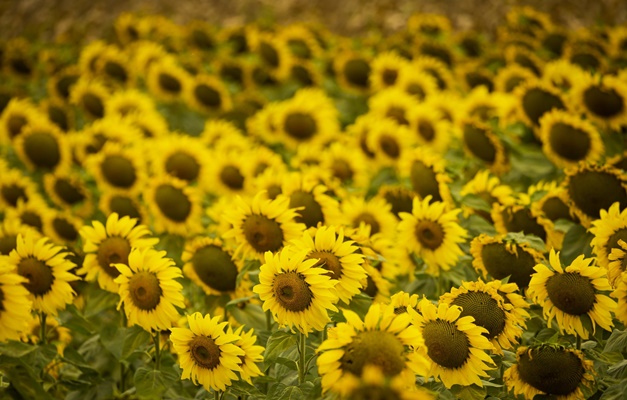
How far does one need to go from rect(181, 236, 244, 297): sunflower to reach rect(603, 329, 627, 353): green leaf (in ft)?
5.00

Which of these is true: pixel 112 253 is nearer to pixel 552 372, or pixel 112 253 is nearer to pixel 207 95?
pixel 552 372

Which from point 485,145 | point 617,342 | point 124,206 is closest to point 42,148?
point 124,206

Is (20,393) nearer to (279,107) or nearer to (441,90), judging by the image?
(279,107)

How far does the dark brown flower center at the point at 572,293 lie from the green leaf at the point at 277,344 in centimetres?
93

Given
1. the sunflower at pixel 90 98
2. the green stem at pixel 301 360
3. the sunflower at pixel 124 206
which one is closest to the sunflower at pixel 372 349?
the green stem at pixel 301 360

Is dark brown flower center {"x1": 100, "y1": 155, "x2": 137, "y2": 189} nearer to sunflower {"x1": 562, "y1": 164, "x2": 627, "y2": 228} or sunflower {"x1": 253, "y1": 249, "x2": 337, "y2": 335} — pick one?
sunflower {"x1": 253, "y1": 249, "x2": 337, "y2": 335}

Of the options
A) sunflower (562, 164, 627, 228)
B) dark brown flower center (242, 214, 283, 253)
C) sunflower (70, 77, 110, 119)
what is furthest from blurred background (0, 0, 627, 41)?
dark brown flower center (242, 214, 283, 253)

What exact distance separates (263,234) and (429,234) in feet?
2.44

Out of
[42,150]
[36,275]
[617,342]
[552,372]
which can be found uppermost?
[42,150]

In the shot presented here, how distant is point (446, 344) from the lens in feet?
8.16

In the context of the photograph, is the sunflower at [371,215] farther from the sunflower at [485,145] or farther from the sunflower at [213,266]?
the sunflower at [485,145]

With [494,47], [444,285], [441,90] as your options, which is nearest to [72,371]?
[444,285]

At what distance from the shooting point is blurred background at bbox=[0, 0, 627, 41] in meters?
10.4

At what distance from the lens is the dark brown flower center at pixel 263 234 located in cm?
329
